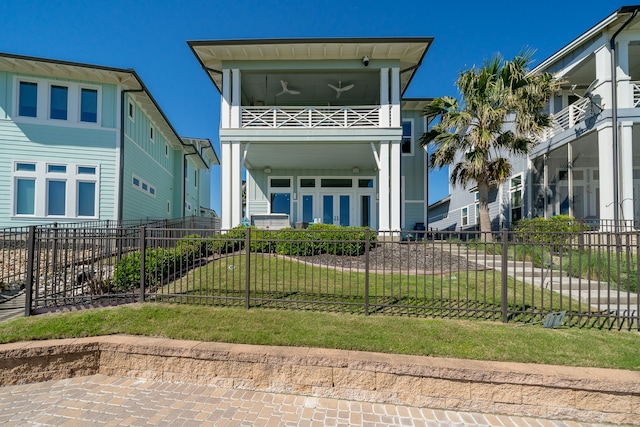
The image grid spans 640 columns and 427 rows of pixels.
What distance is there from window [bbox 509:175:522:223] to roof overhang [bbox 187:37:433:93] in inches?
323

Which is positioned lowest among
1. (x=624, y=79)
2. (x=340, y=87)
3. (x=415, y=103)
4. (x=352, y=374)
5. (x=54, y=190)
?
(x=352, y=374)

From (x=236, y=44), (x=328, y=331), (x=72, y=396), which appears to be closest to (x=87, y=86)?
(x=236, y=44)

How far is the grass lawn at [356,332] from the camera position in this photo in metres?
3.57

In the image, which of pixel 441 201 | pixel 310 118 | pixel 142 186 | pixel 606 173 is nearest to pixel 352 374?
pixel 310 118

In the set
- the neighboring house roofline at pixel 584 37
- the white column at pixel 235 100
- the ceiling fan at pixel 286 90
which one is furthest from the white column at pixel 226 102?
the neighboring house roofline at pixel 584 37

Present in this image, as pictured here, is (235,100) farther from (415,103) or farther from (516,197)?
(516,197)

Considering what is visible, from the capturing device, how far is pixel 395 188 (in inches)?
449

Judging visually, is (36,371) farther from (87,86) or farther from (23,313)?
(87,86)

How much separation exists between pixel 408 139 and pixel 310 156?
579cm

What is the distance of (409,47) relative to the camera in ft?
37.0

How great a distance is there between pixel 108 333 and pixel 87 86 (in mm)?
11914

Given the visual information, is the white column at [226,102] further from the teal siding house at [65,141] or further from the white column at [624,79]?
the white column at [624,79]

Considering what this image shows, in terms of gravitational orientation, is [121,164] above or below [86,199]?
above

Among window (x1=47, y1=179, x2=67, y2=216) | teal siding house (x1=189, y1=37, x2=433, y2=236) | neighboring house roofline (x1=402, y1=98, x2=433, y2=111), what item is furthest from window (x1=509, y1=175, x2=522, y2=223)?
window (x1=47, y1=179, x2=67, y2=216)
